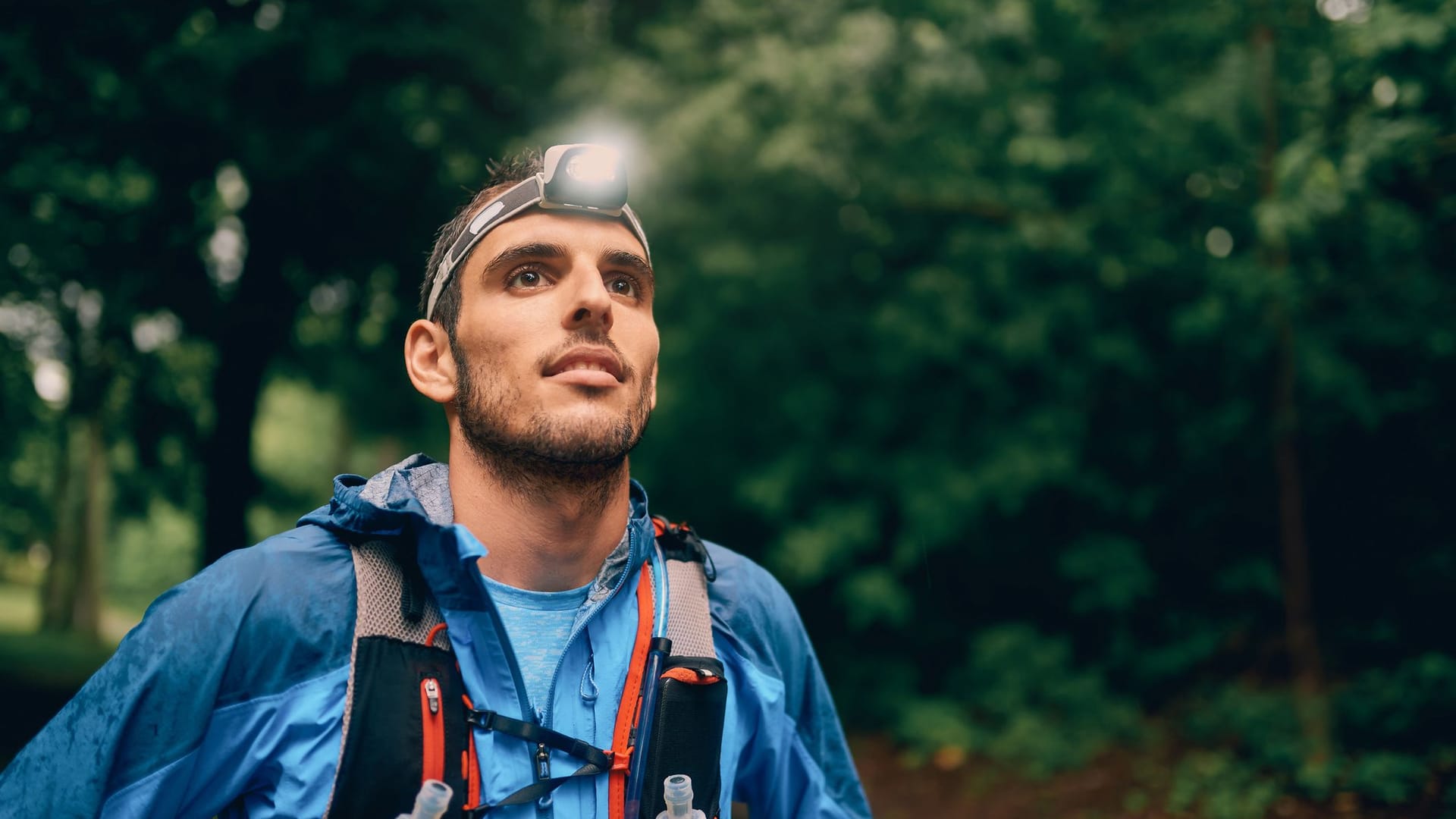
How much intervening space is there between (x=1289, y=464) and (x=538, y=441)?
581 cm

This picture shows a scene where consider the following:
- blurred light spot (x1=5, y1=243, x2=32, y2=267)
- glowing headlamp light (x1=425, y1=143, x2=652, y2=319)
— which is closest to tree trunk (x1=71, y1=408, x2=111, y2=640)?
blurred light spot (x1=5, y1=243, x2=32, y2=267)

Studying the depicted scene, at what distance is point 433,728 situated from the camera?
1594 mm

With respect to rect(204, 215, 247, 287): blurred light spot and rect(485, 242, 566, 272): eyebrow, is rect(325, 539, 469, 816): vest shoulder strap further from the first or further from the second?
rect(204, 215, 247, 287): blurred light spot

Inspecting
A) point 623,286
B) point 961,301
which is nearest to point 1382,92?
point 961,301

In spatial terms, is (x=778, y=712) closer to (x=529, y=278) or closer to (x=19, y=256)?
(x=529, y=278)

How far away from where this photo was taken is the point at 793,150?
275 inches

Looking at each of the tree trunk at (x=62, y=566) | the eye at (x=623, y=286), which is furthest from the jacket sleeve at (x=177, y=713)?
the tree trunk at (x=62, y=566)

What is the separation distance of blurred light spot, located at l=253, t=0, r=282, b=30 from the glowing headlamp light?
6096 mm

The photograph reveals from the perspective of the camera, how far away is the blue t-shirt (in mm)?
1784

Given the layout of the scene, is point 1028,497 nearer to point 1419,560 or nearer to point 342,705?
point 1419,560

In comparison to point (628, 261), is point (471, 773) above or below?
below

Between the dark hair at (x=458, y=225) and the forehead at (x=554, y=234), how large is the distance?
11 centimetres

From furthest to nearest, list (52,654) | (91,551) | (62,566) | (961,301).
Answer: (62,566), (91,551), (52,654), (961,301)

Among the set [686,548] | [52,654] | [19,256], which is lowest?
[52,654]
